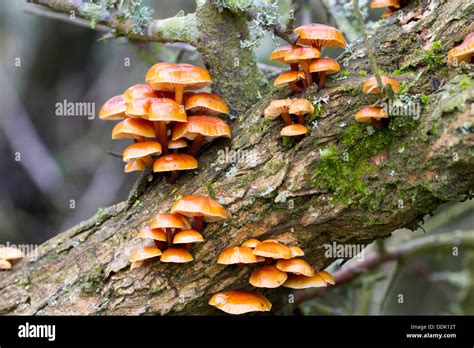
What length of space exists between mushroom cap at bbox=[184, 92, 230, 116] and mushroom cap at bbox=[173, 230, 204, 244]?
106 cm

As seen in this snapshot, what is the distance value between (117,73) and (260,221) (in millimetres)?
8584

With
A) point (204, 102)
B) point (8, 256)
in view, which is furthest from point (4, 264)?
point (204, 102)

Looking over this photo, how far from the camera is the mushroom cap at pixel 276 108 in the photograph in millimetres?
3695

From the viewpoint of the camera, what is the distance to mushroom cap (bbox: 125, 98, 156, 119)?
3828mm

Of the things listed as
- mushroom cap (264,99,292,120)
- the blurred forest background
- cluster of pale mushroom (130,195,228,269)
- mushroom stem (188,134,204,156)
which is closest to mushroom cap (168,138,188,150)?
mushroom stem (188,134,204,156)

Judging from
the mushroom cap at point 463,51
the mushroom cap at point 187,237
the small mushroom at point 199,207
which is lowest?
the mushroom cap at point 187,237

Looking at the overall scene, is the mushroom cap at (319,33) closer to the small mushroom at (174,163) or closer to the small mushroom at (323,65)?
the small mushroom at (323,65)

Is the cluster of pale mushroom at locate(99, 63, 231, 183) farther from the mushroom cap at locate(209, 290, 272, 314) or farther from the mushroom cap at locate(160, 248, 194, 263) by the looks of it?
the mushroom cap at locate(209, 290, 272, 314)

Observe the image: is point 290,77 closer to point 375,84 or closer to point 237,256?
point 375,84

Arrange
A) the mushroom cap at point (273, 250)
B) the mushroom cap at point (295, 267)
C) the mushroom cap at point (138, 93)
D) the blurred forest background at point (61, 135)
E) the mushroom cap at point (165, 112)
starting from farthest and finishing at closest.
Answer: the blurred forest background at point (61, 135) < the mushroom cap at point (138, 93) < the mushroom cap at point (165, 112) < the mushroom cap at point (295, 267) < the mushroom cap at point (273, 250)

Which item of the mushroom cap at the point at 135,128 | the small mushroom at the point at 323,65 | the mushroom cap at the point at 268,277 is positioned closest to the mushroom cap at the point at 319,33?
the small mushroom at the point at 323,65

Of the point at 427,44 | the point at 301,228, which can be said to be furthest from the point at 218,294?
the point at 427,44

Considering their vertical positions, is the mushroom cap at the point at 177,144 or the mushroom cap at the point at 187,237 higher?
the mushroom cap at the point at 177,144
